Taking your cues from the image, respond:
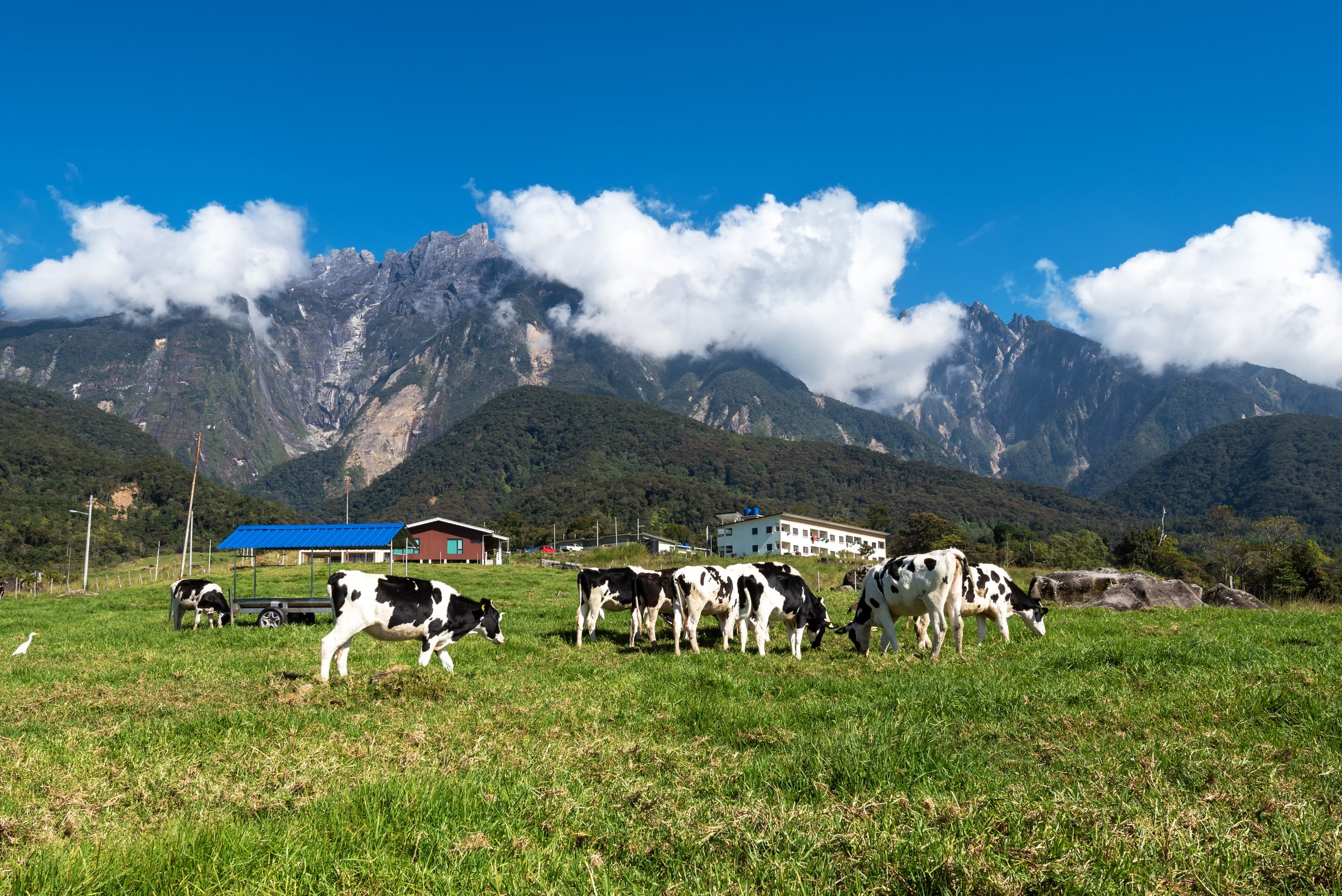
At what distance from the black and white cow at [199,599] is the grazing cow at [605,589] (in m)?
13.2

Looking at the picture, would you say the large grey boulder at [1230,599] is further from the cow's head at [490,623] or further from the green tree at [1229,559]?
the green tree at [1229,559]

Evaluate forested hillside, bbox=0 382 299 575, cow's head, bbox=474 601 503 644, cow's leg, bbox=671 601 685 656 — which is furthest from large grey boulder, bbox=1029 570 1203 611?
forested hillside, bbox=0 382 299 575

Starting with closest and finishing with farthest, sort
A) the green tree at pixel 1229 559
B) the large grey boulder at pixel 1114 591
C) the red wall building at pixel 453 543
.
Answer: the large grey boulder at pixel 1114 591 → the green tree at pixel 1229 559 → the red wall building at pixel 453 543

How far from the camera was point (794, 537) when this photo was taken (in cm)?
12838

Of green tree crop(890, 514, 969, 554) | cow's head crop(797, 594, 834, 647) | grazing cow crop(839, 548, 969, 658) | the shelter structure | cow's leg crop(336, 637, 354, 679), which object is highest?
green tree crop(890, 514, 969, 554)

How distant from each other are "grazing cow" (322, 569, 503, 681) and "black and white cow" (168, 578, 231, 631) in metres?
12.4

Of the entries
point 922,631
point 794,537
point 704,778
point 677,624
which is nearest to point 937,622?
point 922,631

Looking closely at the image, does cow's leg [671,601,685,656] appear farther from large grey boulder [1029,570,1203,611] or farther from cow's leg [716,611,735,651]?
large grey boulder [1029,570,1203,611]

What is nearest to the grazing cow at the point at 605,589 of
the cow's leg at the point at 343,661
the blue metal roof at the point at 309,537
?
the cow's leg at the point at 343,661

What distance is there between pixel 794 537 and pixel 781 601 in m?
114

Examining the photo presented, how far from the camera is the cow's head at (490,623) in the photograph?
16297mm

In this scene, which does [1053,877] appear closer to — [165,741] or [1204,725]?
[1204,725]

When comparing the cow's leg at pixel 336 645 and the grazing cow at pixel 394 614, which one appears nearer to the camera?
the cow's leg at pixel 336 645

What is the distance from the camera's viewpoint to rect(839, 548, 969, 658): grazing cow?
1373 centimetres
